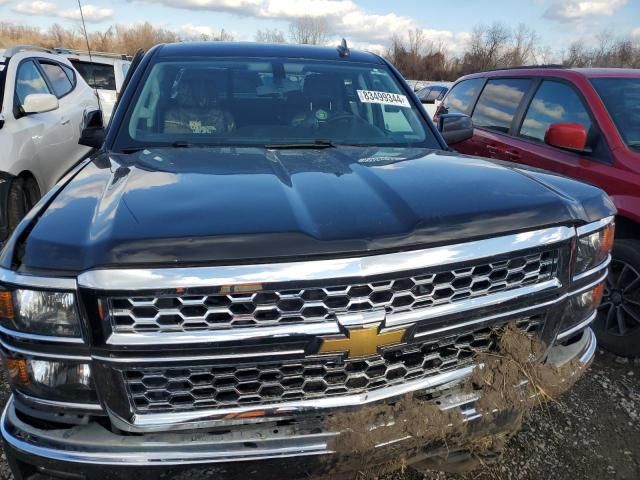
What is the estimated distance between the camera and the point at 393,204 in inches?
66.6

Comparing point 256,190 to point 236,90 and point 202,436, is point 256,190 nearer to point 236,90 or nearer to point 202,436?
point 202,436

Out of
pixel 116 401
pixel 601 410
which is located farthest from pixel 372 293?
pixel 601 410

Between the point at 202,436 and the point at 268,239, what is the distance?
24.7 inches

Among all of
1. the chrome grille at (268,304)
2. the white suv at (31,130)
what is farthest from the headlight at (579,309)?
the white suv at (31,130)

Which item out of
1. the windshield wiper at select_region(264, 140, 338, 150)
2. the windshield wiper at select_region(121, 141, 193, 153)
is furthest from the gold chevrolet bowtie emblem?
the windshield wiper at select_region(121, 141, 193, 153)

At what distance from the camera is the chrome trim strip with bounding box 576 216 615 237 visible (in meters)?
1.82

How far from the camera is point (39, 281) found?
1387mm

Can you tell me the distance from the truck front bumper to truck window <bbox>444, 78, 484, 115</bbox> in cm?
474

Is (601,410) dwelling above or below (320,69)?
below

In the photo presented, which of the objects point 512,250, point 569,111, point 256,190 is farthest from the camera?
point 569,111

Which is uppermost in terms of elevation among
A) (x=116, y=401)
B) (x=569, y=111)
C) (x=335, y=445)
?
(x=569, y=111)

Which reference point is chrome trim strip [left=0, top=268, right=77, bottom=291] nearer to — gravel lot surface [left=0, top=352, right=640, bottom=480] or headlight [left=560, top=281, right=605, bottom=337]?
gravel lot surface [left=0, top=352, right=640, bottom=480]

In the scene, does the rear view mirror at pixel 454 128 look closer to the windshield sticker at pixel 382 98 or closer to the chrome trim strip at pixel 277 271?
the windshield sticker at pixel 382 98

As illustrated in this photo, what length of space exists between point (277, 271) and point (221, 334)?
24 cm
